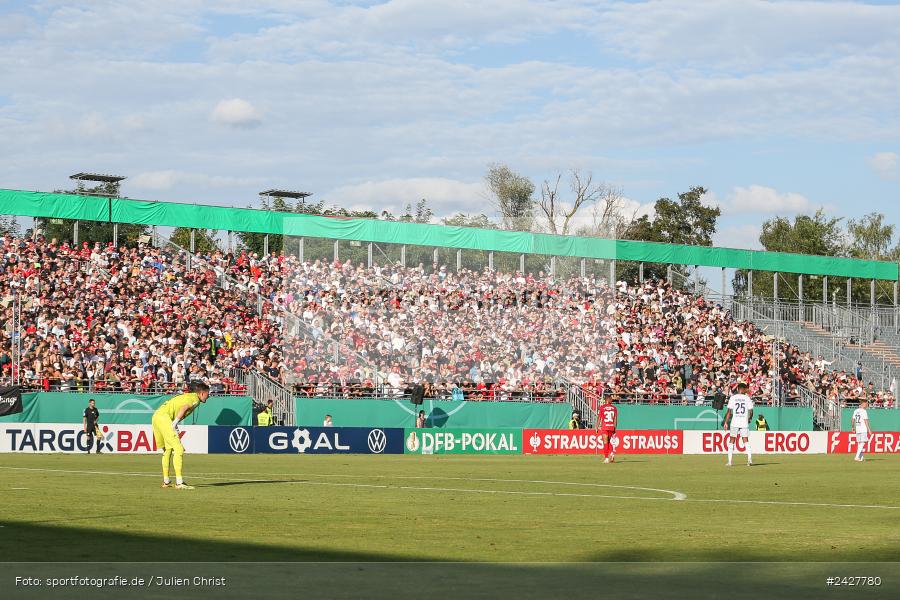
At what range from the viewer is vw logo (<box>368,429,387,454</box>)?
45.4 metres

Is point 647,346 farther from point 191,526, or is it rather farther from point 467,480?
point 191,526

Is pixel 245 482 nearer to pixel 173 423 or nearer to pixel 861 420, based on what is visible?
pixel 173 423

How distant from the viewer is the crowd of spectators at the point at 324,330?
48219 mm

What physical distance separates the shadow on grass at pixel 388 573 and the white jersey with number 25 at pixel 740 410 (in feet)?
83.9

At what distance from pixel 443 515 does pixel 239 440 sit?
1029 inches

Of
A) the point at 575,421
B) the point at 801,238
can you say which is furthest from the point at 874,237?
the point at 575,421

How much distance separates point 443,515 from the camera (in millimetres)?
18078

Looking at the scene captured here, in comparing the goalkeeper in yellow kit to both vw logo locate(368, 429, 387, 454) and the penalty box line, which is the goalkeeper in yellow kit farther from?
vw logo locate(368, 429, 387, 454)

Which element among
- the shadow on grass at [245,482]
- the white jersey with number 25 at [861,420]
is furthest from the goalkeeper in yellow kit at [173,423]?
the white jersey with number 25 at [861,420]

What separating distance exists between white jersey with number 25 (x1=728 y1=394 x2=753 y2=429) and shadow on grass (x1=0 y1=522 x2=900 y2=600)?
2556cm

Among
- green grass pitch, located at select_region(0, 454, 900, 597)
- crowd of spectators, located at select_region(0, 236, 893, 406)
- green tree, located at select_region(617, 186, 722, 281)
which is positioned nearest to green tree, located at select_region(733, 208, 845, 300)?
green tree, located at select_region(617, 186, 722, 281)

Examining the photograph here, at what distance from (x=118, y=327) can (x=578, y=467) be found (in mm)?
21526

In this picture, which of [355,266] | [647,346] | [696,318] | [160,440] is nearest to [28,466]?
[160,440]

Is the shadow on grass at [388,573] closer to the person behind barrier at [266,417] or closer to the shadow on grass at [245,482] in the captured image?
the shadow on grass at [245,482]
